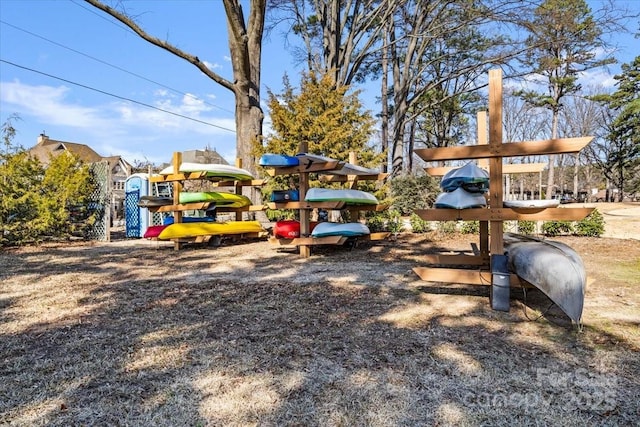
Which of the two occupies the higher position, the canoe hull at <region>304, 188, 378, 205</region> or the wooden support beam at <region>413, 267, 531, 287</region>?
the canoe hull at <region>304, 188, 378, 205</region>

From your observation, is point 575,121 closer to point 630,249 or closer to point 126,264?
point 630,249

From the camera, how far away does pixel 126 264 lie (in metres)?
4.95

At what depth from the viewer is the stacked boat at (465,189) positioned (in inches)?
111

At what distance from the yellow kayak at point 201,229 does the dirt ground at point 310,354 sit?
8.12 ft

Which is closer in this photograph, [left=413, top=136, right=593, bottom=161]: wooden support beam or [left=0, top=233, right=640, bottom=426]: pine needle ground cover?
[left=0, top=233, right=640, bottom=426]: pine needle ground cover

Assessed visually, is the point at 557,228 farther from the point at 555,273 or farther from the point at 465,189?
the point at 555,273

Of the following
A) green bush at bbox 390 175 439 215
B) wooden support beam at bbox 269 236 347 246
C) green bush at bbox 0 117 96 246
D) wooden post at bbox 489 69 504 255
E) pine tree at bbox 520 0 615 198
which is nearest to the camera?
wooden post at bbox 489 69 504 255

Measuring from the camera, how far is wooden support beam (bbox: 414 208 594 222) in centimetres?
257

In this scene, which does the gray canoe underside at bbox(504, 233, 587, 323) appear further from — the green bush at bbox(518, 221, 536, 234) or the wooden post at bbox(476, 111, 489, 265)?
the green bush at bbox(518, 221, 536, 234)

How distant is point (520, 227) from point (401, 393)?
270 inches

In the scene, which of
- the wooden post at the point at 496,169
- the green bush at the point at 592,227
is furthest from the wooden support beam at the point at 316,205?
the green bush at the point at 592,227

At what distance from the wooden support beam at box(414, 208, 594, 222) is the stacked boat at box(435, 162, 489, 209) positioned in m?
0.05

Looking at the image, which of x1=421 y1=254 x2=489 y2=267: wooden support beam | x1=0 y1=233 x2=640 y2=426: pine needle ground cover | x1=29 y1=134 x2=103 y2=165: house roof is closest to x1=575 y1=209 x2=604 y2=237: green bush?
x1=0 y1=233 x2=640 y2=426: pine needle ground cover

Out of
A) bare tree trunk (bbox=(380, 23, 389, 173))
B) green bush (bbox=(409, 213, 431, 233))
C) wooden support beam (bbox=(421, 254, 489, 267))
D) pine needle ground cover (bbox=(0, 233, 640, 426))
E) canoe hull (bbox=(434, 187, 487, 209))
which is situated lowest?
pine needle ground cover (bbox=(0, 233, 640, 426))
